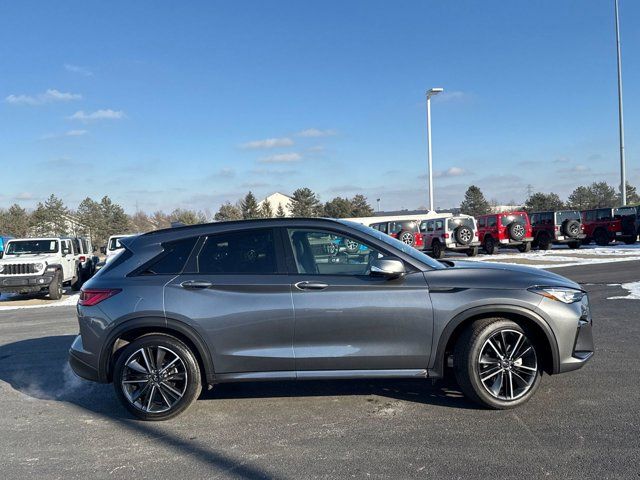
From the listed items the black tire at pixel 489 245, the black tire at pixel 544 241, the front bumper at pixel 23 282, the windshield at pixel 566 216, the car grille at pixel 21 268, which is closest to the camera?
the front bumper at pixel 23 282

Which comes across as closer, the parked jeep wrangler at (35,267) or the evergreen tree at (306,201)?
the parked jeep wrangler at (35,267)

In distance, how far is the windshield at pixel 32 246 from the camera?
1519cm

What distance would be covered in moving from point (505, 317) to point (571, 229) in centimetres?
2235

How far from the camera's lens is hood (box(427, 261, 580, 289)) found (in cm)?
421

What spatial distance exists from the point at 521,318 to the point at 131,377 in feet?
11.1

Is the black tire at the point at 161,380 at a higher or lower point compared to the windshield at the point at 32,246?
lower

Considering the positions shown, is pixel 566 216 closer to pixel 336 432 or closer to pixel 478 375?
pixel 478 375

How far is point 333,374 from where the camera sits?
4.23 metres

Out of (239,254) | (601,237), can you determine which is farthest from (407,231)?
(239,254)

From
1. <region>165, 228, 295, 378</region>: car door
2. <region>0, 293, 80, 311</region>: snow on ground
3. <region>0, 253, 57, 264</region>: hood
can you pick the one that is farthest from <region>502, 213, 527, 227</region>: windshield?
<region>165, 228, 295, 378</region>: car door

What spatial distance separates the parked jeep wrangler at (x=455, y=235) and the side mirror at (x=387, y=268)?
63.3ft

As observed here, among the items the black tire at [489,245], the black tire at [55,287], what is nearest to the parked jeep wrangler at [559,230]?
the black tire at [489,245]

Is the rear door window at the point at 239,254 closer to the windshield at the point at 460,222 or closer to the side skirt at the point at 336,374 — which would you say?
the side skirt at the point at 336,374

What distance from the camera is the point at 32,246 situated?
15367 mm
